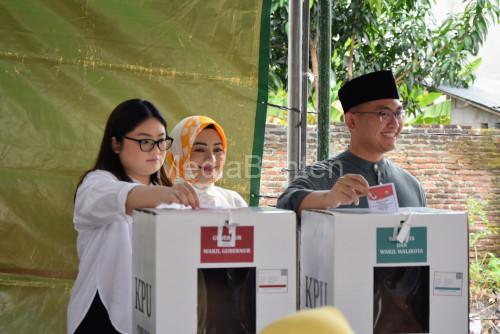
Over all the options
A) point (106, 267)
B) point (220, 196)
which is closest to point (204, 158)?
point (220, 196)

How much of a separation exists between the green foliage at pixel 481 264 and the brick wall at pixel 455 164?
7 cm

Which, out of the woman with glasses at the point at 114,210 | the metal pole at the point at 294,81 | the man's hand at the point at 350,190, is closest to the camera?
the man's hand at the point at 350,190

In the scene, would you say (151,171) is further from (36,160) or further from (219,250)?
(36,160)

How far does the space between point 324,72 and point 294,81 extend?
0.15m

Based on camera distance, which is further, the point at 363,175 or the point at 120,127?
the point at 363,175

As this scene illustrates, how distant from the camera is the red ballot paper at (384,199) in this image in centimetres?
146

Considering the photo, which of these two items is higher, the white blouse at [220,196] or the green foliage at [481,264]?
the white blouse at [220,196]

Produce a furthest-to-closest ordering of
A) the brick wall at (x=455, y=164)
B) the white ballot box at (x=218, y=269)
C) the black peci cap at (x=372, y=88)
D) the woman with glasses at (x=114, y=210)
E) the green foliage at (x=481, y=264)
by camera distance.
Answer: the brick wall at (x=455, y=164)
the green foliage at (x=481, y=264)
the black peci cap at (x=372, y=88)
the woman with glasses at (x=114, y=210)
the white ballot box at (x=218, y=269)

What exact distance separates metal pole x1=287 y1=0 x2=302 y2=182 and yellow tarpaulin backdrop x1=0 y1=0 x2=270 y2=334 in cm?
26

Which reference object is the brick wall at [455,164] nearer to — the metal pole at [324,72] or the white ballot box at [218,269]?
the metal pole at [324,72]

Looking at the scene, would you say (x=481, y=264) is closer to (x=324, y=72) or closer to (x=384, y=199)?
(x=324, y=72)

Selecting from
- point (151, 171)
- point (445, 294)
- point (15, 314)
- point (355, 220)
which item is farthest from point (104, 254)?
point (15, 314)

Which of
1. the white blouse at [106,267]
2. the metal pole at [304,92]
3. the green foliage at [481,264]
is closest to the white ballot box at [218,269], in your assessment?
the white blouse at [106,267]

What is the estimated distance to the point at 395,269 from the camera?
1.42 metres
